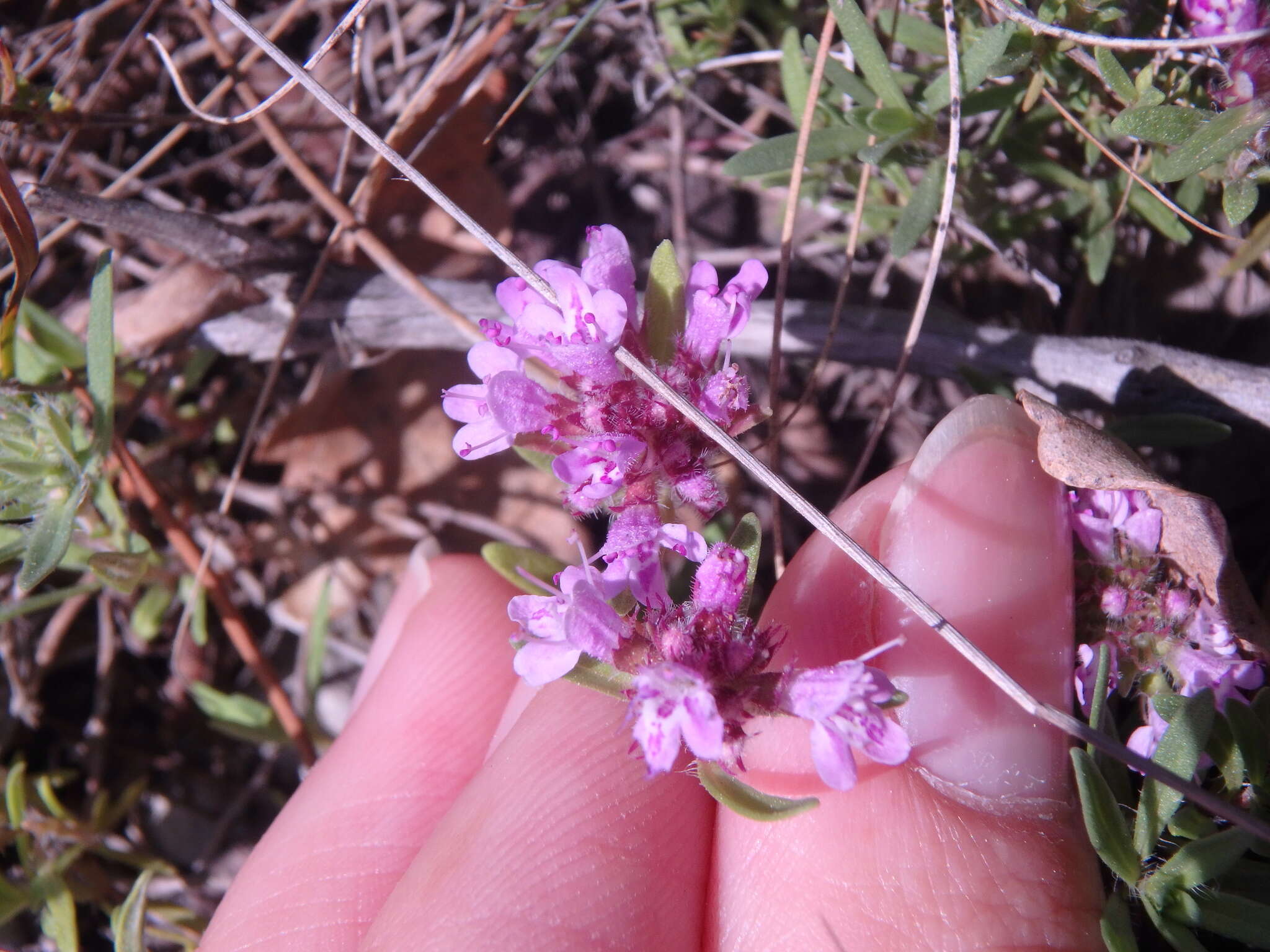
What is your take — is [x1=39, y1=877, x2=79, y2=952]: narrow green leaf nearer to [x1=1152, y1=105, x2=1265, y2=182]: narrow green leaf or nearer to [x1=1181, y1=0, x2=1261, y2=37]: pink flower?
[x1=1152, y1=105, x2=1265, y2=182]: narrow green leaf

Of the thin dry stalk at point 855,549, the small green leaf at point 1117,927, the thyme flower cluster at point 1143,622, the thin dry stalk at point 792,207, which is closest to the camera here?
the thin dry stalk at point 855,549

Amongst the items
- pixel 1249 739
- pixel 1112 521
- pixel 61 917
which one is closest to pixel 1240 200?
pixel 1112 521

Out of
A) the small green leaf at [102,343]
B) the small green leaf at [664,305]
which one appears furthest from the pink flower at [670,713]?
the small green leaf at [102,343]

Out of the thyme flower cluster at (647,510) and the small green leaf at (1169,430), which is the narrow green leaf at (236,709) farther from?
the small green leaf at (1169,430)

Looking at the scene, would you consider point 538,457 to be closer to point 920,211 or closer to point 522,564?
point 522,564

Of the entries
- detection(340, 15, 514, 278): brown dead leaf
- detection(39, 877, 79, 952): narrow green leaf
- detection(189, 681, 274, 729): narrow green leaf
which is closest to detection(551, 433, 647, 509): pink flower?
detection(340, 15, 514, 278): brown dead leaf

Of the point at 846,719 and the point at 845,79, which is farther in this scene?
the point at 845,79

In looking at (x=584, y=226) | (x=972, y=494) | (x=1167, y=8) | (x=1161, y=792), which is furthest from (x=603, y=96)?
(x=1161, y=792)
